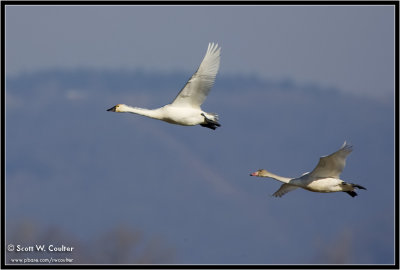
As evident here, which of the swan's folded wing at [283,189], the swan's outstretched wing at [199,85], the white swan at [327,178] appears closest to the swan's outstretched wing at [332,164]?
the white swan at [327,178]

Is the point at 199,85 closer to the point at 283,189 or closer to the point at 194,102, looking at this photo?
the point at 194,102

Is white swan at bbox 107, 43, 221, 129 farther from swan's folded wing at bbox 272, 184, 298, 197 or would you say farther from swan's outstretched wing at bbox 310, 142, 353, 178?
swan's folded wing at bbox 272, 184, 298, 197

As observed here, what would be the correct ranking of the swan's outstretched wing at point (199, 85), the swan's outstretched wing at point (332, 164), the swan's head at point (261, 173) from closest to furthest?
1. the swan's outstretched wing at point (332, 164)
2. the swan's outstretched wing at point (199, 85)
3. the swan's head at point (261, 173)

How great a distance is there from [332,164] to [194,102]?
10.00 feet

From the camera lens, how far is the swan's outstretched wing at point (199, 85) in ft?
81.5

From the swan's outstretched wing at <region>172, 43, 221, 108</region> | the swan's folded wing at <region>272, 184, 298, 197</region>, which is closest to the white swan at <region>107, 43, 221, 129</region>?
the swan's outstretched wing at <region>172, 43, 221, 108</region>

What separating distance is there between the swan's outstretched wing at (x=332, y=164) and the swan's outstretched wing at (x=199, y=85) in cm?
272

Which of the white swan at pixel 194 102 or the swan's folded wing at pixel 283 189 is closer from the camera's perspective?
the white swan at pixel 194 102

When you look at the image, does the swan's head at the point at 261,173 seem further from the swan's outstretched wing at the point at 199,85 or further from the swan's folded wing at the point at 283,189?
the swan's outstretched wing at the point at 199,85

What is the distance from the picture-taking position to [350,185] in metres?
25.2

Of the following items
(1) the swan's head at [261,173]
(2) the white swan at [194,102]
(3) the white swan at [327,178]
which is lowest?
(1) the swan's head at [261,173]

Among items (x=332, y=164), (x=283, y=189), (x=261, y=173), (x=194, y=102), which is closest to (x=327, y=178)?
(x=332, y=164)

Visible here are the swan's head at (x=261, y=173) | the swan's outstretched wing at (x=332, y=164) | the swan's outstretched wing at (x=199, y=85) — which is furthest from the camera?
the swan's head at (x=261, y=173)

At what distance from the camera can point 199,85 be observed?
81.8 ft
